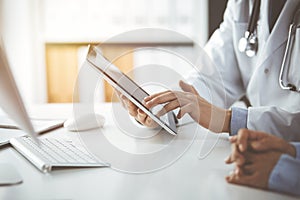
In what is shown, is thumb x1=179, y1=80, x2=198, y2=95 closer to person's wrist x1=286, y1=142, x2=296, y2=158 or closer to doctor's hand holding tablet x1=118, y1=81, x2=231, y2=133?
doctor's hand holding tablet x1=118, y1=81, x2=231, y2=133

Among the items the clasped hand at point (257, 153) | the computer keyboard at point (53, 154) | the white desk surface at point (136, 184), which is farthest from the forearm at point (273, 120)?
the computer keyboard at point (53, 154)

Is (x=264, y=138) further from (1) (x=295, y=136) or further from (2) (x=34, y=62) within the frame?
(2) (x=34, y=62)

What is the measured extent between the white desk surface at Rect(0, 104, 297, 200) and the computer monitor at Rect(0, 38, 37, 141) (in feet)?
0.29

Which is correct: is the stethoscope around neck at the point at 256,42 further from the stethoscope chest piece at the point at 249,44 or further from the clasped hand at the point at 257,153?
the clasped hand at the point at 257,153

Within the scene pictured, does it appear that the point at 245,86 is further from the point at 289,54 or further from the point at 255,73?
the point at 289,54

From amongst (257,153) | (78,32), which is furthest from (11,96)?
(78,32)

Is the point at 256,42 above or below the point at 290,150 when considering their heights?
above

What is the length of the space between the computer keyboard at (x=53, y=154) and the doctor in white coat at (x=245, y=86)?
0.15 m

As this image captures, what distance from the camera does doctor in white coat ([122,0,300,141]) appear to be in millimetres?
880

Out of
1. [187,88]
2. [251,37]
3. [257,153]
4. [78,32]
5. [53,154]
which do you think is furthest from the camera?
[78,32]

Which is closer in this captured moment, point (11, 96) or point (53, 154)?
point (11, 96)

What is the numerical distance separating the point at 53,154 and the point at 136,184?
0.21 metres

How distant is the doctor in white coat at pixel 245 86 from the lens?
88 centimetres

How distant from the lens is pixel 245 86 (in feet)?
4.35
